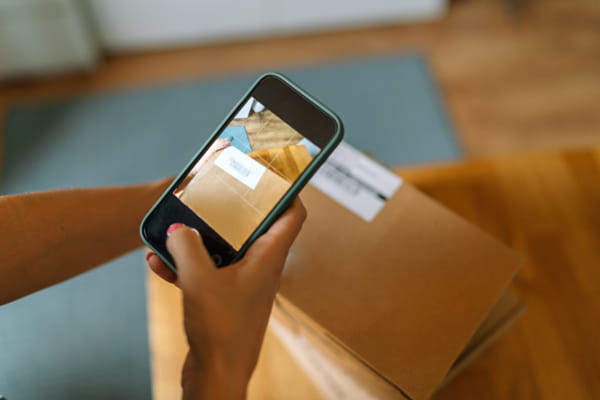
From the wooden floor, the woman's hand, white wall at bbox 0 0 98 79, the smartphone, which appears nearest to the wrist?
the woman's hand

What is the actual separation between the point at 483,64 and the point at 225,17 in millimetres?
933

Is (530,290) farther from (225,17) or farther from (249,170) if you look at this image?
(225,17)

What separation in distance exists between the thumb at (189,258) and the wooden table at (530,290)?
10.3 inches

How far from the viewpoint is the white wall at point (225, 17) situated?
159 cm

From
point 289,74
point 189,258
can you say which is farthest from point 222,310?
point 289,74

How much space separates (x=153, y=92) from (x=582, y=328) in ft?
4.65

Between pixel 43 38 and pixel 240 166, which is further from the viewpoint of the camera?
pixel 43 38

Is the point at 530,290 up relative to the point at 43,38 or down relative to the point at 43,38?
up

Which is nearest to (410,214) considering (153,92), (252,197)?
(252,197)

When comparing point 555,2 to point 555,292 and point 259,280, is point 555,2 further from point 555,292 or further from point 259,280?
point 259,280

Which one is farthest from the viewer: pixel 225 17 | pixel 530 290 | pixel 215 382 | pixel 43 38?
pixel 225 17

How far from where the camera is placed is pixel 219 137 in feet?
1.65

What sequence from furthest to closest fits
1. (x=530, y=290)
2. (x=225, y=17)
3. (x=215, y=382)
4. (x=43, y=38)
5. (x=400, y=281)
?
(x=225, y=17), (x=43, y=38), (x=530, y=290), (x=400, y=281), (x=215, y=382)

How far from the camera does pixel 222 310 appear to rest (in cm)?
40
